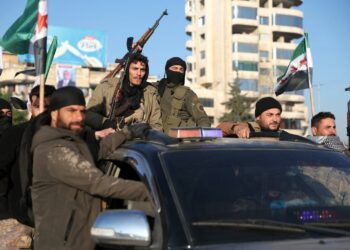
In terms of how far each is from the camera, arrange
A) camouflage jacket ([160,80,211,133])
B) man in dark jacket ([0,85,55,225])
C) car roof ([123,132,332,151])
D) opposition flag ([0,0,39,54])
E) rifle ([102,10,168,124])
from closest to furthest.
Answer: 1. car roof ([123,132,332,151])
2. man in dark jacket ([0,85,55,225])
3. rifle ([102,10,168,124])
4. camouflage jacket ([160,80,211,133])
5. opposition flag ([0,0,39,54])

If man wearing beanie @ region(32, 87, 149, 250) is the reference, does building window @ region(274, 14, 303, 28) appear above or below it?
above

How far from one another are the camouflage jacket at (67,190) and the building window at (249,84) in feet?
261

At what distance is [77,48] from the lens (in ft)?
238

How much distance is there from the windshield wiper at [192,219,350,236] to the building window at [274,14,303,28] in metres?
88.1

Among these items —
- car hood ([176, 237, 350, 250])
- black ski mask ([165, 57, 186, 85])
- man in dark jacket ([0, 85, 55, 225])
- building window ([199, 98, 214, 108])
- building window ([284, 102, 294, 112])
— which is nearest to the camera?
car hood ([176, 237, 350, 250])

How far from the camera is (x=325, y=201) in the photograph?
3250 mm

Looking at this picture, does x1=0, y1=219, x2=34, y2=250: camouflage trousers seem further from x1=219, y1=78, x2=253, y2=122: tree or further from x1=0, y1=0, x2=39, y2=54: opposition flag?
x1=219, y1=78, x2=253, y2=122: tree

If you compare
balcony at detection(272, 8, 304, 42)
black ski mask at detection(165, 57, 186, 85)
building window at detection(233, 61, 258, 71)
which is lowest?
black ski mask at detection(165, 57, 186, 85)

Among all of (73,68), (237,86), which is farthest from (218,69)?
(73,68)

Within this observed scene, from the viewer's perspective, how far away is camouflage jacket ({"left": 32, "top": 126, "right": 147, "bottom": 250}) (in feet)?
10.5

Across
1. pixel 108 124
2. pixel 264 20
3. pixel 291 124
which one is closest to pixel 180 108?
pixel 108 124

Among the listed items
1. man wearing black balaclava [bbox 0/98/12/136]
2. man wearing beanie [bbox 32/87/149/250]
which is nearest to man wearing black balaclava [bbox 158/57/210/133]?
man wearing black balaclava [bbox 0/98/12/136]

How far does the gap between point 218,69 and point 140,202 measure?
82.4 meters

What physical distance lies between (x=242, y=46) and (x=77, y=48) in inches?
958
